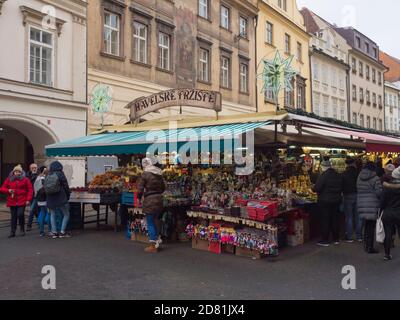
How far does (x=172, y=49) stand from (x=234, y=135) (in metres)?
13.6

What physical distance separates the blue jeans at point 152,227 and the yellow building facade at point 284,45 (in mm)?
19303

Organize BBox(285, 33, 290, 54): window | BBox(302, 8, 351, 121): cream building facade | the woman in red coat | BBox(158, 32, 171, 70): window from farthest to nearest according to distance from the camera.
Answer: BBox(302, 8, 351, 121): cream building facade < BBox(285, 33, 290, 54): window < BBox(158, 32, 171, 70): window < the woman in red coat

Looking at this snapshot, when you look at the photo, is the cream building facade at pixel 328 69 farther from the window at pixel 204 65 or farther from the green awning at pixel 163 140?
the green awning at pixel 163 140

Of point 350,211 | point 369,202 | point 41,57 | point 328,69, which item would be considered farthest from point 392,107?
point 369,202

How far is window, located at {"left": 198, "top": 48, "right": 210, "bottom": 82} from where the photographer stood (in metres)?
22.8

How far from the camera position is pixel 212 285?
5.97 meters

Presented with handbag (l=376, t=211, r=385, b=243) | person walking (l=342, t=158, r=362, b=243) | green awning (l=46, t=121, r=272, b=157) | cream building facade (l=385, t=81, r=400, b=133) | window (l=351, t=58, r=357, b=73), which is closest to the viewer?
handbag (l=376, t=211, r=385, b=243)

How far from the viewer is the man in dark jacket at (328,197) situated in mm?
8586

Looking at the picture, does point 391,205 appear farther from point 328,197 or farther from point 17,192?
point 17,192

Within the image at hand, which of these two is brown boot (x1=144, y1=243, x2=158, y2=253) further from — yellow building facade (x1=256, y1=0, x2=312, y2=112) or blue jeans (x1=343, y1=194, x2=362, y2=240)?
yellow building facade (x1=256, y1=0, x2=312, y2=112)

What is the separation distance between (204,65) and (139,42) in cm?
484

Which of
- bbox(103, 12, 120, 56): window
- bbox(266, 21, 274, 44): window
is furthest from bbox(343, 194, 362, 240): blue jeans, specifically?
bbox(266, 21, 274, 44): window

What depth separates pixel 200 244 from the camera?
8.38 meters
